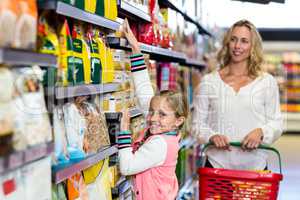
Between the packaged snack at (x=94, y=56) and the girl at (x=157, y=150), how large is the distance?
263 millimetres

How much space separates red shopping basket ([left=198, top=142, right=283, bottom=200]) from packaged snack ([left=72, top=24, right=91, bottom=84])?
2.83 ft

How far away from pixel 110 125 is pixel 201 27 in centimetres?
416

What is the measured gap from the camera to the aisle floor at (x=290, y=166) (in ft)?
21.8

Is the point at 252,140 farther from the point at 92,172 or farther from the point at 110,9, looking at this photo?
the point at 110,9

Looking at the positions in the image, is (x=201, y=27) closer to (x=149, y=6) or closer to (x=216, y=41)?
(x=216, y=41)

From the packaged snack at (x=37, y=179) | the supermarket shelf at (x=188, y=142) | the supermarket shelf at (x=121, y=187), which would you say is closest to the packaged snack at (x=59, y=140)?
the packaged snack at (x=37, y=179)

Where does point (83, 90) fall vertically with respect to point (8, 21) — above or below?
below

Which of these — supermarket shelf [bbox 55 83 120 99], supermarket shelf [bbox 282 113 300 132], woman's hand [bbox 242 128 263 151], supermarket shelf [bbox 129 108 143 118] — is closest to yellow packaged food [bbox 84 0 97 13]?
supermarket shelf [bbox 55 83 120 99]

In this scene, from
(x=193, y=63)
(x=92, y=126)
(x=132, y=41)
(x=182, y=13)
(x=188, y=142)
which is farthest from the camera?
(x=193, y=63)

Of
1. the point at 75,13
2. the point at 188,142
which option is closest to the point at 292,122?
the point at 188,142

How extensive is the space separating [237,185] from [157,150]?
500 mm

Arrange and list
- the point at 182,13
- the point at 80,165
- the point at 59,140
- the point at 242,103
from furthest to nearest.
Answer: the point at 182,13 → the point at 242,103 → the point at 80,165 → the point at 59,140

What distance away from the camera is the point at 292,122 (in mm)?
12891

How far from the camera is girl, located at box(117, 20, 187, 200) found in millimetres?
2574
